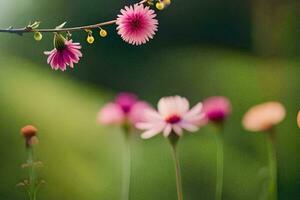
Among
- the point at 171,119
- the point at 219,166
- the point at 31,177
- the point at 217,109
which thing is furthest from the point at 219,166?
the point at 31,177

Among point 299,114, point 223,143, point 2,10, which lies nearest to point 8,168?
point 2,10

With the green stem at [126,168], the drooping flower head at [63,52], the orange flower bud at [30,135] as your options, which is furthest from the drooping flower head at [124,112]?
the drooping flower head at [63,52]

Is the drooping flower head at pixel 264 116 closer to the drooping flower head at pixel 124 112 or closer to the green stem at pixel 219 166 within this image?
the green stem at pixel 219 166

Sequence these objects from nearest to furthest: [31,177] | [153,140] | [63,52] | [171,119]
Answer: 1. [63,52]
2. [171,119]
3. [31,177]
4. [153,140]

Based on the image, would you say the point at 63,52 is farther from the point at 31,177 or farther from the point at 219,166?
the point at 219,166

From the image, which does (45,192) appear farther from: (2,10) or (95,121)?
(2,10)
